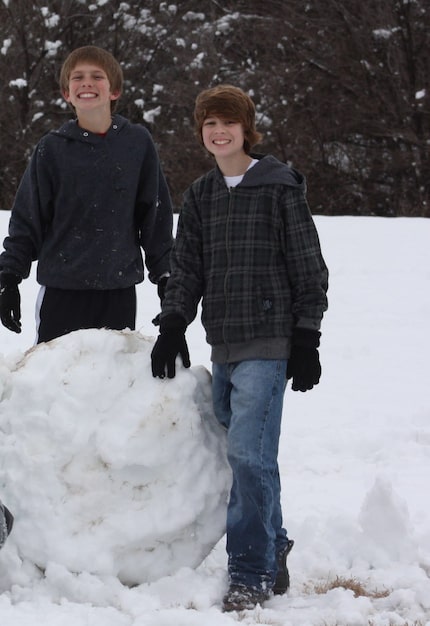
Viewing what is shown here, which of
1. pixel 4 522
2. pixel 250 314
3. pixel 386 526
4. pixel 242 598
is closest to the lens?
pixel 4 522

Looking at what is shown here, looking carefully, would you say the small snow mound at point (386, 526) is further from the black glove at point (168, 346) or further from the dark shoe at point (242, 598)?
the black glove at point (168, 346)

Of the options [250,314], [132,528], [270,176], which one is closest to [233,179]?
[270,176]

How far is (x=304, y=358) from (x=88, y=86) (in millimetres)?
1397

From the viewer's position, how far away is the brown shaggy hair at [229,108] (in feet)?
10.8

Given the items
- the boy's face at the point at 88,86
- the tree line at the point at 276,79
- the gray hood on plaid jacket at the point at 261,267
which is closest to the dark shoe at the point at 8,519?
the gray hood on plaid jacket at the point at 261,267

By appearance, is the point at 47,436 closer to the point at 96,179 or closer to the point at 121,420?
the point at 121,420

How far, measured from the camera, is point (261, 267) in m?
3.24

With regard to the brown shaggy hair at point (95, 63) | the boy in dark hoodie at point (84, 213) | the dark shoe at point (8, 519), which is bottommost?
the dark shoe at point (8, 519)

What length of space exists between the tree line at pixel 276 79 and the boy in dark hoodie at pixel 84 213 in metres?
15.3

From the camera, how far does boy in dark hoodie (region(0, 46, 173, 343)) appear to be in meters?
3.65

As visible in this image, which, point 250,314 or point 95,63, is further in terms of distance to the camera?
point 95,63

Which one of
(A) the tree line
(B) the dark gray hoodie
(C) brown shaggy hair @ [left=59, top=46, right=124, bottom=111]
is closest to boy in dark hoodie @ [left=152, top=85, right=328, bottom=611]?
(B) the dark gray hoodie

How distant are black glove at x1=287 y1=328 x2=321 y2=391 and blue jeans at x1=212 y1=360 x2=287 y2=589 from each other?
0.07m

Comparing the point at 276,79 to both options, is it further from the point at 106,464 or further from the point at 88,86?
the point at 106,464
